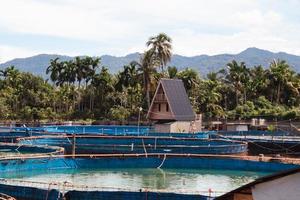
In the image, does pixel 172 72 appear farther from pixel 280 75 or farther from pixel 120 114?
pixel 280 75

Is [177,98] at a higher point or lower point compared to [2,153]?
higher

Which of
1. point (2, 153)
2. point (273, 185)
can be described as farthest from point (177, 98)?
point (273, 185)

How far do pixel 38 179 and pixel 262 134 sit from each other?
910 inches

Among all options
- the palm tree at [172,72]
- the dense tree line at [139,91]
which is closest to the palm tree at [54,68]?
the dense tree line at [139,91]

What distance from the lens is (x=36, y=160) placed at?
24359 millimetres

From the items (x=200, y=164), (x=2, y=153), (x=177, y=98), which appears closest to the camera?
(x=200, y=164)

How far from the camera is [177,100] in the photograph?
45.5m

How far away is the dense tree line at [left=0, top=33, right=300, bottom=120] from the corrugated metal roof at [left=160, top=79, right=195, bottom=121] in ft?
41.5

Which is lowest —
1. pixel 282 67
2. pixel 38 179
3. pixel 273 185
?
pixel 38 179

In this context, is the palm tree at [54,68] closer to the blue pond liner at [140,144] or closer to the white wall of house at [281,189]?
the blue pond liner at [140,144]

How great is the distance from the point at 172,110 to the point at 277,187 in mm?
37334

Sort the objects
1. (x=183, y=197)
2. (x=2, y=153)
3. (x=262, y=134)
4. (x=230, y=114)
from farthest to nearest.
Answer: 1. (x=230, y=114)
2. (x=262, y=134)
3. (x=2, y=153)
4. (x=183, y=197)

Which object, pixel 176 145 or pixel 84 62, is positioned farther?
pixel 84 62

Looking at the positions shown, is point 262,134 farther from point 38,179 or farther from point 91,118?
point 91,118
